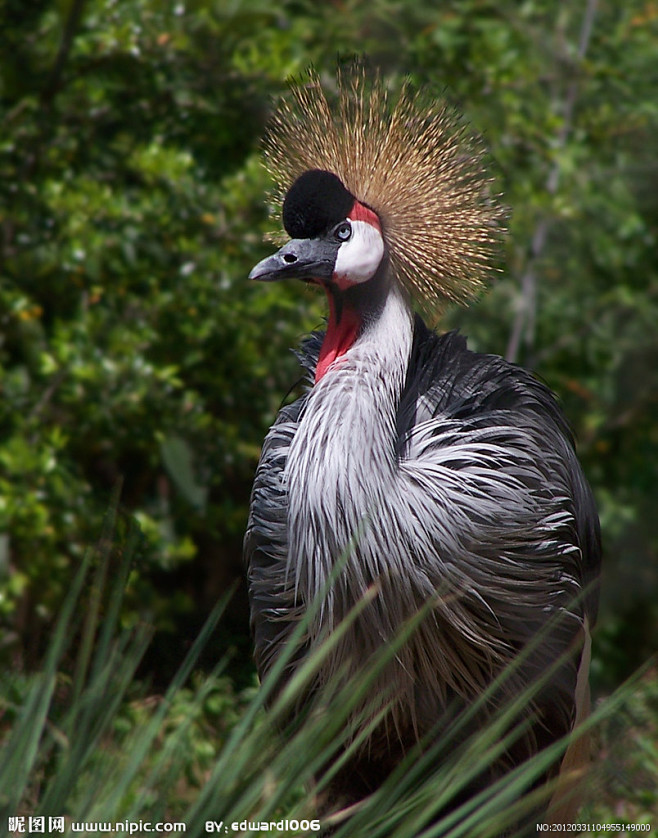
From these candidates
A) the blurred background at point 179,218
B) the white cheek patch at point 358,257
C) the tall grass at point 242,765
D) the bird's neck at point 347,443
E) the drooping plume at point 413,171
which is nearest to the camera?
the tall grass at point 242,765

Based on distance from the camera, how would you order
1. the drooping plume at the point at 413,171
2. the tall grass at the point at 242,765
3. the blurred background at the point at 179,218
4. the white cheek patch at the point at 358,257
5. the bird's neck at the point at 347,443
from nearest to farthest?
the tall grass at the point at 242,765 < the bird's neck at the point at 347,443 < the white cheek patch at the point at 358,257 < the drooping plume at the point at 413,171 < the blurred background at the point at 179,218

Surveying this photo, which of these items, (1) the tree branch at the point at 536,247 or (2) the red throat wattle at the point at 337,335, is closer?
(2) the red throat wattle at the point at 337,335

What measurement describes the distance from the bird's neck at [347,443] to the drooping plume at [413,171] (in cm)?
16

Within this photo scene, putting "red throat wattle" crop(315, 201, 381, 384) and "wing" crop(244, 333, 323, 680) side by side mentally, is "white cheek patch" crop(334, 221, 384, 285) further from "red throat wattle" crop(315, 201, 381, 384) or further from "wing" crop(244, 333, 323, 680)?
"wing" crop(244, 333, 323, 680)

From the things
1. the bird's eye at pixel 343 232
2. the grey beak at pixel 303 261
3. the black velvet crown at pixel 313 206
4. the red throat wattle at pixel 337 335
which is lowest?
the red throat wattle at pixel 337 335

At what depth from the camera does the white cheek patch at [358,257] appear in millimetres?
2062

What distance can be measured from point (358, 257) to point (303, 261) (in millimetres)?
104

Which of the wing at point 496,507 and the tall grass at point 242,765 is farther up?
the wing at point 496,507

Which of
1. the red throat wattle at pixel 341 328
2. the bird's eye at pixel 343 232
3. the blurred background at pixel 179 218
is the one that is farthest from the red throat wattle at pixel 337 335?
the blurred background at pixel 179 218

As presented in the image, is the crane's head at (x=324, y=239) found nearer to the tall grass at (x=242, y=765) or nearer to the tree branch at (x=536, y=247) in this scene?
the tall grass at (x=242, y=765)

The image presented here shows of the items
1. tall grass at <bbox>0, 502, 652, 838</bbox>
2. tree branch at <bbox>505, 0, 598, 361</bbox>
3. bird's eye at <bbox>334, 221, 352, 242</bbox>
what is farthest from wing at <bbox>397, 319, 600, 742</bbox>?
tree branch at <bbox>505, 0, 598, 361</bbox>

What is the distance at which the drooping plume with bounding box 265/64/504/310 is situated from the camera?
220 centimetres

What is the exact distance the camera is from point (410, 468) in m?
2.01

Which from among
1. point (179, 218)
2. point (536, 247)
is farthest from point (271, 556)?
point (536, 247)
